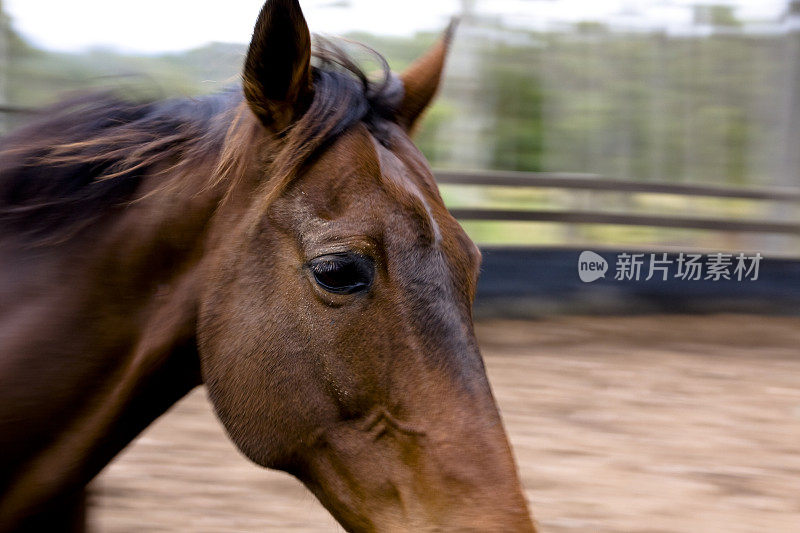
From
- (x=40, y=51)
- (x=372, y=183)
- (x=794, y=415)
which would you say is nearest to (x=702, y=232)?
(x=794, y=415)

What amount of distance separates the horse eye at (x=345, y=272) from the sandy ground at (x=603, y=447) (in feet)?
3.63

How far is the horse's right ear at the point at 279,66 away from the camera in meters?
1.47

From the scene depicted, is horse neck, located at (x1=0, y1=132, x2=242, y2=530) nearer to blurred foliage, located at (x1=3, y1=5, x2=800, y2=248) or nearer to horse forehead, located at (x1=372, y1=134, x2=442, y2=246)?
horse forehead, located at (x1=372, y1=134, x2=442, y2=246)

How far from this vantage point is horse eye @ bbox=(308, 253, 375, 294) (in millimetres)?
1475

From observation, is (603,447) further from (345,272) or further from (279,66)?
(279,66)

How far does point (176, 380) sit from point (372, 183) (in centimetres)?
56

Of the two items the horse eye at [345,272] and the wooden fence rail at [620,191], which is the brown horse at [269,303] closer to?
the horse eye at [345,272]

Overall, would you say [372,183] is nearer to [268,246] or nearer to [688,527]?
[268,246]

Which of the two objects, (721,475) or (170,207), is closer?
(170,207)

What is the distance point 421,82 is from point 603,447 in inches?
110

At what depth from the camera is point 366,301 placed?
1.48 meters

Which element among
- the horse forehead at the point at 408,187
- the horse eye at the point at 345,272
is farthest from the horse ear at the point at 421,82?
the horse eye at the point at 345,272

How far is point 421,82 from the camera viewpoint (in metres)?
1.89

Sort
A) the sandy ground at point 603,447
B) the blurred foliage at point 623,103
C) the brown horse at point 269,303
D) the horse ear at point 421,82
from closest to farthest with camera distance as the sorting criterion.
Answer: the brown horse at point 269,303 → the horse ear at point 421,82 → the sandy ground at point 603,447 → the blurred foliage at point 623,103
